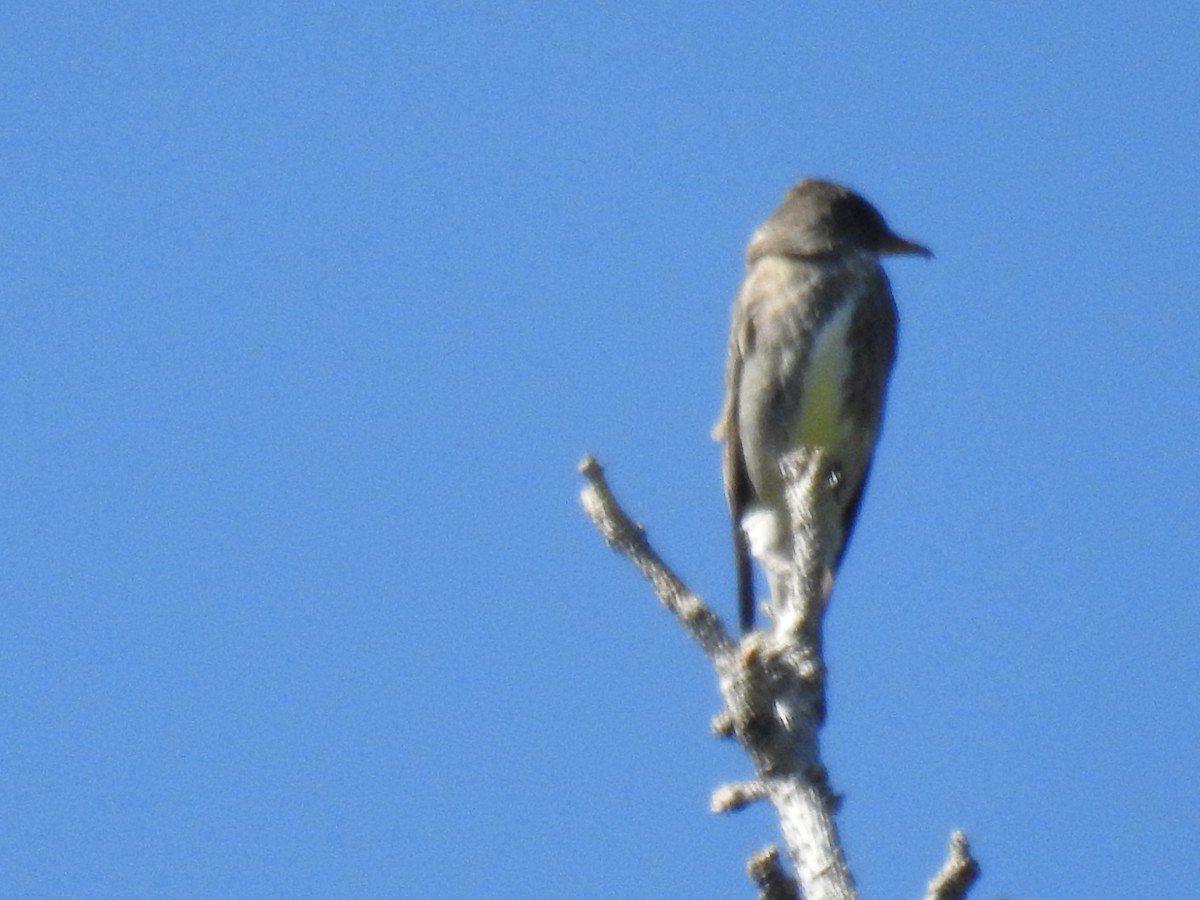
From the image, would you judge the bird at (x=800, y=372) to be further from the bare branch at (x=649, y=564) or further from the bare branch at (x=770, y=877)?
the bare branch at (x=770, y=877)

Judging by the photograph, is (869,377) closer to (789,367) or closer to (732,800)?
(789,367)

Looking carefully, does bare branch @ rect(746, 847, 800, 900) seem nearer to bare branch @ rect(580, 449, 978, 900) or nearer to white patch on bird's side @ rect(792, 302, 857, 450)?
bare branch @ rect(580, 449, 978, 900)

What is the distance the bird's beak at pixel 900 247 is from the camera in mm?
9055

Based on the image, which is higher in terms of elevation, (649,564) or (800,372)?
(800,372)

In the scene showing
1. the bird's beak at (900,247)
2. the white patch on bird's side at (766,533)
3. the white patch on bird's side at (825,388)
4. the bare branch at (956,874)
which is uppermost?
the bird's beak at (900,247)

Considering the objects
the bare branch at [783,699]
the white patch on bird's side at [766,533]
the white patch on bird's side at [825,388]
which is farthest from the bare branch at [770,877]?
the white patch on bird's side at [825,388]

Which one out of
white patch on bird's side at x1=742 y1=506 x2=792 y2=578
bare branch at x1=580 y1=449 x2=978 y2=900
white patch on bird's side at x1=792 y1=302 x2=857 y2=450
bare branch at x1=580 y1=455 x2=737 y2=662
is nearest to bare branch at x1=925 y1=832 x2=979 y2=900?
bare branch at x1=580 y1=449 x2=978 y2=900

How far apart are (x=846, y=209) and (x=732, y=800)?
17.7 ft

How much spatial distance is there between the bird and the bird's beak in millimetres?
187

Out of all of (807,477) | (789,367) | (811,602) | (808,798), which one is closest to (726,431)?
(789,367)

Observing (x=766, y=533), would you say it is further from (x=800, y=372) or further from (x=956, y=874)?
(x=956, y=874)

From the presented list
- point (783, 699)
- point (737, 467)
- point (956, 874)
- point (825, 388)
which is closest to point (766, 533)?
point (737, 467)

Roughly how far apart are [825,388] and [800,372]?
0.12m

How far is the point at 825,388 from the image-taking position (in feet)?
26.9
